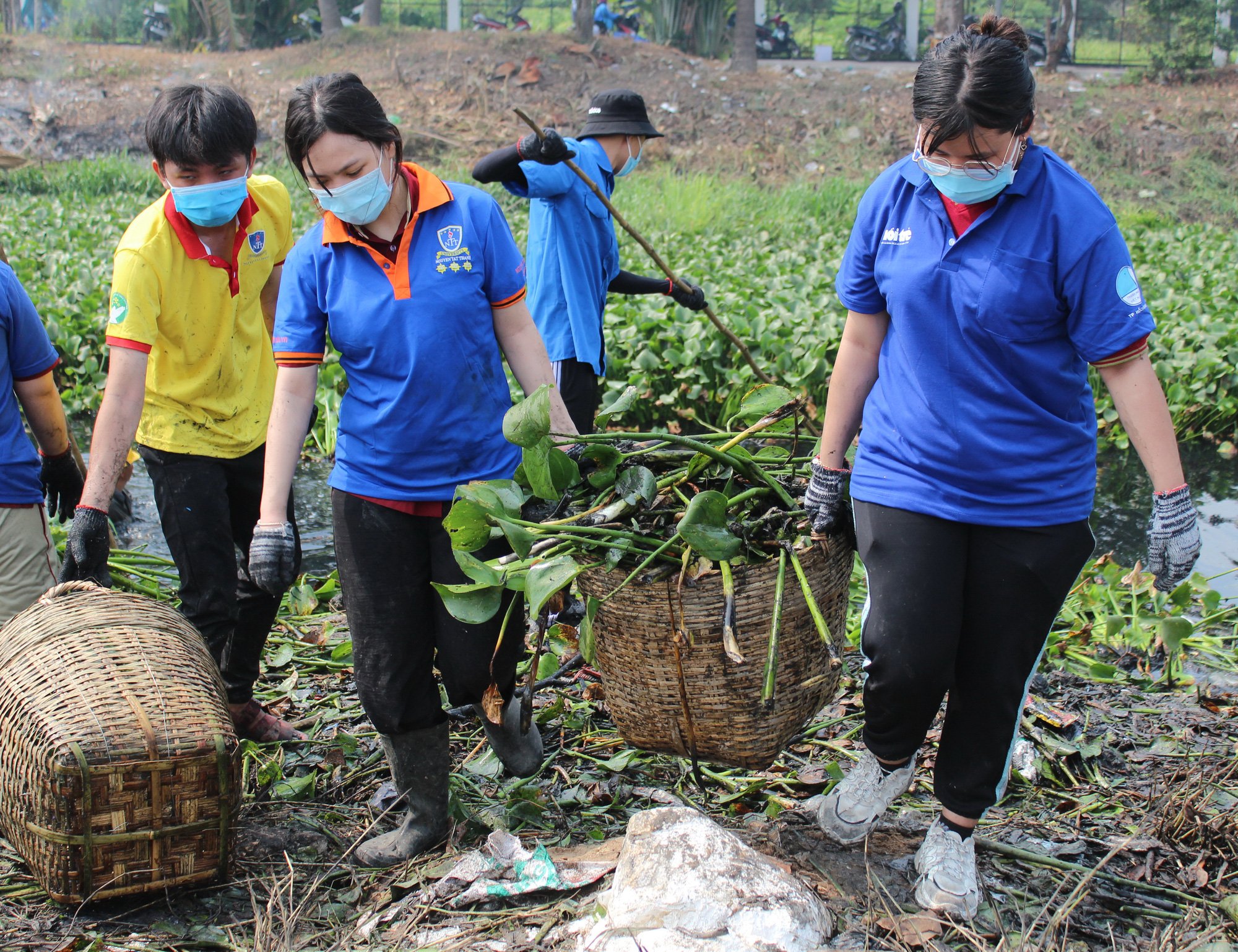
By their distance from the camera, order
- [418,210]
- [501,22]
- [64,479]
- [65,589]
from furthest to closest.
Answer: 1. [501,22]
2. [64,479]
3. [65,589]
4. [418,210]

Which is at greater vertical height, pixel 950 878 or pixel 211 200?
pixel 211 200

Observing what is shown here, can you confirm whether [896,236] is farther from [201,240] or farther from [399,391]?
[201,240]

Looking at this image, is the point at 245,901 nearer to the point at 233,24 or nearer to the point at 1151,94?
the point at 1151,94

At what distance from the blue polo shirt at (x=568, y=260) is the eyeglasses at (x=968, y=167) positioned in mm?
2014

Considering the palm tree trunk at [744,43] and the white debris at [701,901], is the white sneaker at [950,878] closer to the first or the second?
the white debris at [701,901]

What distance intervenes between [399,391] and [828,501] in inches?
34.3

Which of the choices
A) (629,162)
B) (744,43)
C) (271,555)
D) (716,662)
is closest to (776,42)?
(744,43)

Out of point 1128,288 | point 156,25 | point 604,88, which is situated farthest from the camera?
point 156,25

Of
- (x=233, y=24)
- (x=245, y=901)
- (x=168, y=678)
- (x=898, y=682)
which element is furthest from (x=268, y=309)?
(x=233, y=24)

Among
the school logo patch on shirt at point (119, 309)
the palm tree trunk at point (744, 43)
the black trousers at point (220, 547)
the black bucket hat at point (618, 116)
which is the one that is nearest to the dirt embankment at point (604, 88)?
the palm tree trunk at point (744, 43)

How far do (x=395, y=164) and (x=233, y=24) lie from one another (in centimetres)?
2522

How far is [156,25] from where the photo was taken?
26781 mm

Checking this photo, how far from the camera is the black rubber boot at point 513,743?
260 cm

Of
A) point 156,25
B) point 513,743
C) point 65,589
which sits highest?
point 156,25
